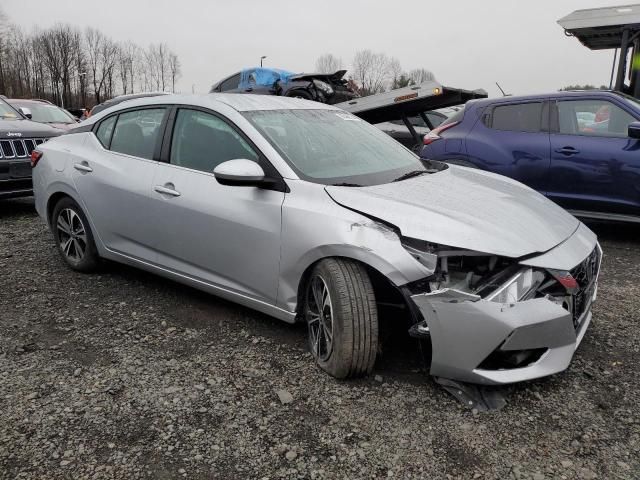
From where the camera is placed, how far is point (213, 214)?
3.29m

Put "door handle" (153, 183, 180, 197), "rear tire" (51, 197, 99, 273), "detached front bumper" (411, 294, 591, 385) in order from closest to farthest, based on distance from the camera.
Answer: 1. "detached front bumper" (411, 294, 591, 385)
2. "door handle" (153, 183, 180, 197)
3. "rear tire" (51, 197, 99, 273)

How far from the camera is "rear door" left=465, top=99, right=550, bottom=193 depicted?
5758 mm

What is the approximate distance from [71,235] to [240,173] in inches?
87.3

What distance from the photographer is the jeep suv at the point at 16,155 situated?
6.64 meters

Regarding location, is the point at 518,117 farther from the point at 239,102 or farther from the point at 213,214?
the point at 213,214

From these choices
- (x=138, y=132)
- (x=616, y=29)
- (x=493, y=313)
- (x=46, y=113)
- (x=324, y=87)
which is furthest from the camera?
(x=324, y=87)

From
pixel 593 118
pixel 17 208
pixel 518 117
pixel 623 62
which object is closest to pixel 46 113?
pixel 17 208

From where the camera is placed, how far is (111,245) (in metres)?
4.10

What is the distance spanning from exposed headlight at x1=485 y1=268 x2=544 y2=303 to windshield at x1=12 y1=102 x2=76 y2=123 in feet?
33.2

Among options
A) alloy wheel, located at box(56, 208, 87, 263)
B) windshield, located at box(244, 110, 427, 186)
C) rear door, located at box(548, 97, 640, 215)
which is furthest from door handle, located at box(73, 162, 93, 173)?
rear door, located at box(548, 97, 640, 215)

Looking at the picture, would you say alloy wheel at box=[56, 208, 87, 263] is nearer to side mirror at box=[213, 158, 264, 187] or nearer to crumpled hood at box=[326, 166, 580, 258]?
side mirror at box=[213, 158, 264, 187]

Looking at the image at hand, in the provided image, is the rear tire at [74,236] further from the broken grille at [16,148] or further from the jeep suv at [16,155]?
the broken grille at [16,148]

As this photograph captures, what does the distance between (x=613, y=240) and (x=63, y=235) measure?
5416 mm

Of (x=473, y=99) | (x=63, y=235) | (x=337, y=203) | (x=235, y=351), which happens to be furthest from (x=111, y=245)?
(x=473, y=99)
